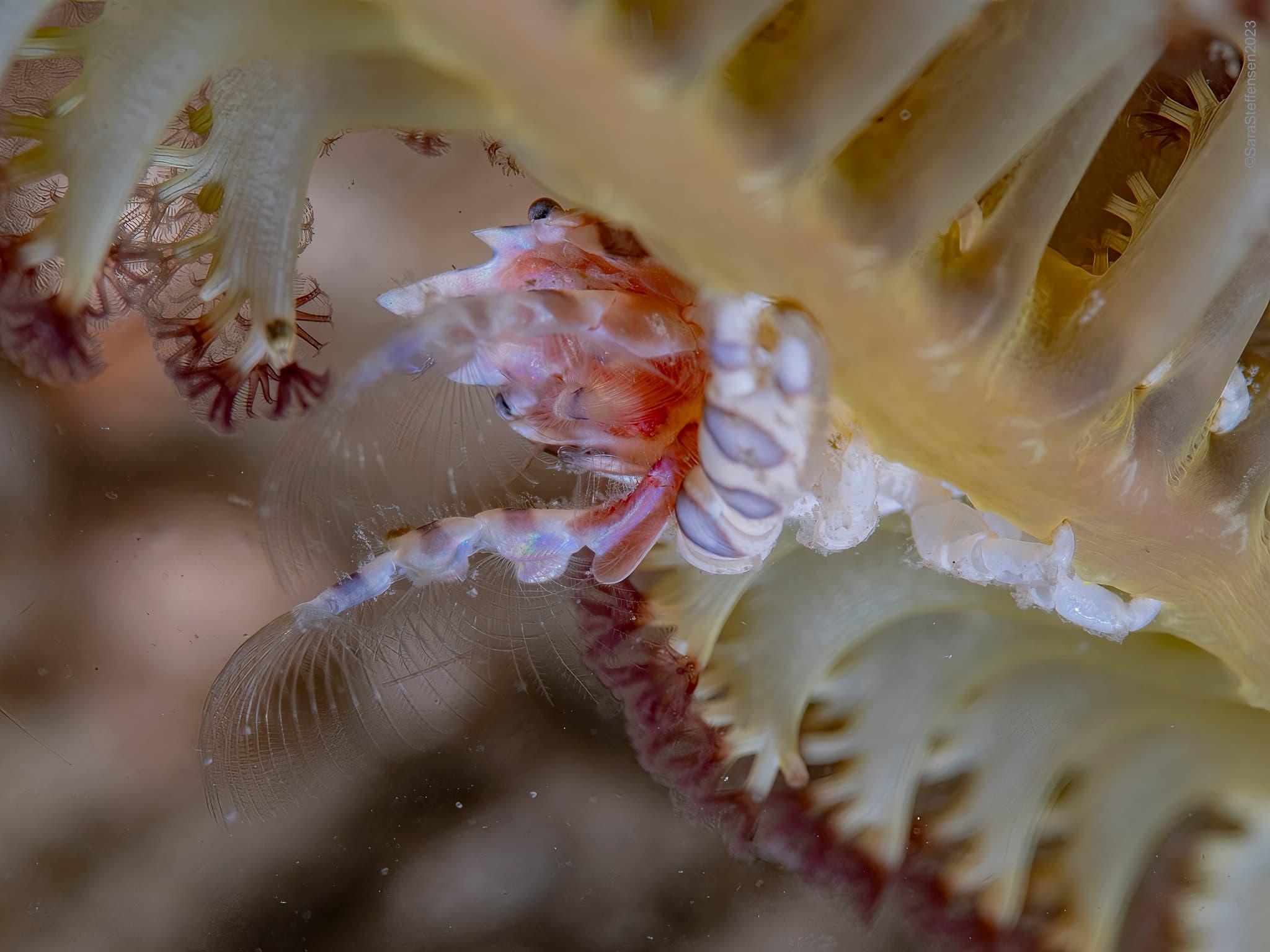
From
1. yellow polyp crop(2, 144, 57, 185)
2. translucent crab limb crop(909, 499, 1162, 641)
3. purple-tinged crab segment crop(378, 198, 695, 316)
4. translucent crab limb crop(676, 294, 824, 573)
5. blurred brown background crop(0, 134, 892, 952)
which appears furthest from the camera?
blurred brown background crop(0, 134, 892, 952)

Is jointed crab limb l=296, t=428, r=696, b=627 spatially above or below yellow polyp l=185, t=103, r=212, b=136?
below

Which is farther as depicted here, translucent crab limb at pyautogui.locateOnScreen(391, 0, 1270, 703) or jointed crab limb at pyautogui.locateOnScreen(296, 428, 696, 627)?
jointed crab limb at pyautogui.locateOnScreen(296, 428, 696, 627)

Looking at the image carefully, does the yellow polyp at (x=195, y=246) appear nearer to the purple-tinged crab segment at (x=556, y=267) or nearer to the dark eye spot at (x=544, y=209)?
the purple-tinged crab segment at (x=556, y=267)

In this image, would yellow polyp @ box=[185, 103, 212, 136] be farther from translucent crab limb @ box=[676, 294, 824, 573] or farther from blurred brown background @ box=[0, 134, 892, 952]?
translucent crab limb @ box=[676, 294, 824, 573]

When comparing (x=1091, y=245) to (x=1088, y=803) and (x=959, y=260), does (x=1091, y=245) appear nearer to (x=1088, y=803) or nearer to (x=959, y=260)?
(x=959, y=260)

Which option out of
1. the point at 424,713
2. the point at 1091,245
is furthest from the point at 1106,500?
the point at 424,713

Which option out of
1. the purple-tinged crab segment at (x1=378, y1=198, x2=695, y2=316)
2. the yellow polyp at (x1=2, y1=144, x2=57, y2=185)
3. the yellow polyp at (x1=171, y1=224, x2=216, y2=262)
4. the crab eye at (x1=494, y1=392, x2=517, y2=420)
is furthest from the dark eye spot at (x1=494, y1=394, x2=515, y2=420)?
the yellow polyp at (x1=2, y1=144, x2=57, y2=185)

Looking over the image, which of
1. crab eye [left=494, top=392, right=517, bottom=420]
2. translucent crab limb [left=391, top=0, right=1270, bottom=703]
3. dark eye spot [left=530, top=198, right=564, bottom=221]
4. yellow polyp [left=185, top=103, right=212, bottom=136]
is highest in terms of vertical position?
translucent crab limb [left=391, top=0, right=1270, bottom=703]
